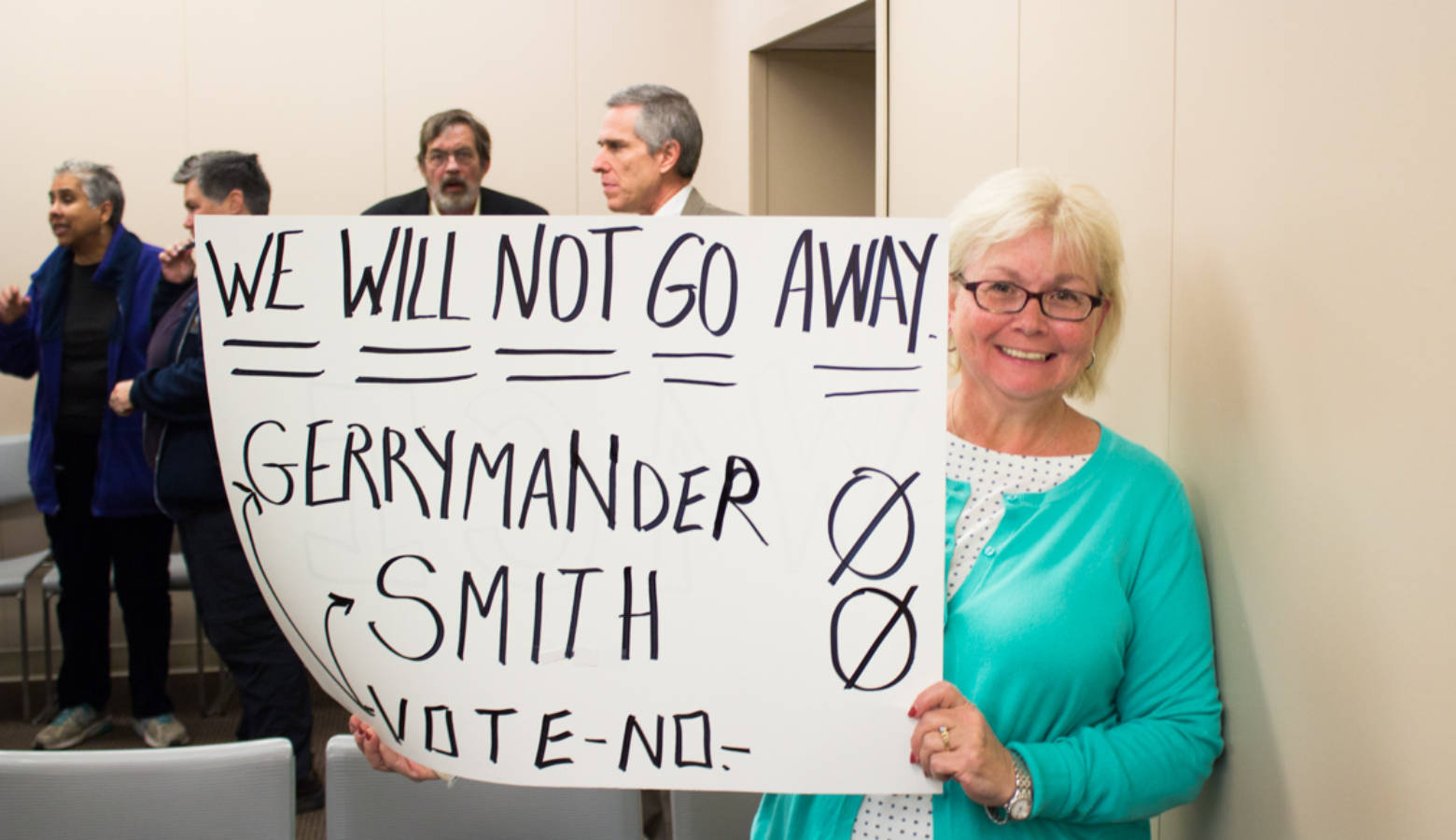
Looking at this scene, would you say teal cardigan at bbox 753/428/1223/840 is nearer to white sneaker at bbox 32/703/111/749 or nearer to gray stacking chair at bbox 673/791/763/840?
gray stacking chair at bbox 673/791/763/840

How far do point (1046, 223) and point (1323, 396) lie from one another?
0.33 metres

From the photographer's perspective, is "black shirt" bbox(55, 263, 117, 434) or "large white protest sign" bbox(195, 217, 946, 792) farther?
"black shirt" bbox(55, 263, 117, 434)

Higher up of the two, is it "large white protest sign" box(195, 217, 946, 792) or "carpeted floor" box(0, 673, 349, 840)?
"large white protest sign" box(195, 217, 946, 792)

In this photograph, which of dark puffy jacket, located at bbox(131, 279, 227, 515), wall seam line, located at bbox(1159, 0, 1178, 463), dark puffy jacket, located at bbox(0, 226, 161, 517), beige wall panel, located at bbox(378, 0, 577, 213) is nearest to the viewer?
wall seam line, located at bbox(1159, 0, 1178, 463)

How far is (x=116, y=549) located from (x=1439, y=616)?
3.63 meters

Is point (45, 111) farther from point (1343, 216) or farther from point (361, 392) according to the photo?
point (1343, 216)

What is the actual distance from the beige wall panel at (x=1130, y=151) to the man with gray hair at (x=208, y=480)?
6.41ft

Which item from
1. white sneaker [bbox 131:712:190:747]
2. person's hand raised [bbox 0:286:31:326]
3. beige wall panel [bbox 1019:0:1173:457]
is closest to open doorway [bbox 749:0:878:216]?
beige wall panel [bbox 1019:0:1173:457]

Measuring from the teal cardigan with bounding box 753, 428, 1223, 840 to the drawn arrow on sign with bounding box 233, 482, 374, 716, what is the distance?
547 millimetres

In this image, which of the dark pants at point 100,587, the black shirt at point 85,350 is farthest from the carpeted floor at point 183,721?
the black shirt at point 85,350

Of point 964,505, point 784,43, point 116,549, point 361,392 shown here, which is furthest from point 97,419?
point 964,505

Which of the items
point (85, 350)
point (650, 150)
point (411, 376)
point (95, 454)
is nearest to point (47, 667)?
point (95, 454)

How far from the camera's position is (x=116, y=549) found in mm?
3602

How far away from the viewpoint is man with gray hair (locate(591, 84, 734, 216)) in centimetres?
295
